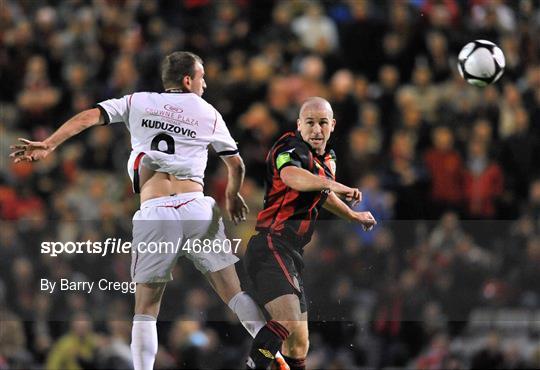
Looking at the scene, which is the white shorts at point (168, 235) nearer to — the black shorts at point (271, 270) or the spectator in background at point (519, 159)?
the black shorts at point (271, 270)

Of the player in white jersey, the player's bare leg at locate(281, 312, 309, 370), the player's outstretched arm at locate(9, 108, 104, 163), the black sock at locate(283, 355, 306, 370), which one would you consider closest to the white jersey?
the player in white jersey

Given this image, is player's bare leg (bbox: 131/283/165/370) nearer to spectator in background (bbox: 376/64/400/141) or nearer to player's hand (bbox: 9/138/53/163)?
player's hand (bbox: 9/138/53/163)

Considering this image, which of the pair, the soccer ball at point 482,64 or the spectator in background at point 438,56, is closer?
the soccer ball at point 482,64

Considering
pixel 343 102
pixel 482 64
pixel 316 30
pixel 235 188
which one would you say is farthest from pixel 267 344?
pixel 316 30

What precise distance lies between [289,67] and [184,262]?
7205 mm

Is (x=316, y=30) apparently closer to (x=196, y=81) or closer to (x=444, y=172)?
(x=444, y=172)

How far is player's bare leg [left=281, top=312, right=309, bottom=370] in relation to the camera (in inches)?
406

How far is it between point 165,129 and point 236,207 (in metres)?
0.92

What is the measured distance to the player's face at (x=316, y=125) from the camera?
34.0ft

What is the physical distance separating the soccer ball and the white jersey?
329 cm

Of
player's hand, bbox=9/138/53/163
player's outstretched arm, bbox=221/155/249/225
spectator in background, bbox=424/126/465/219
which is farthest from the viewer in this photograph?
spectator in background, bbox=424/126/465/219

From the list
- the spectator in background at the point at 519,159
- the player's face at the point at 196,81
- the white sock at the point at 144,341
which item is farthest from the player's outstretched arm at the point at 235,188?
the spectator in background at the point at 519,159

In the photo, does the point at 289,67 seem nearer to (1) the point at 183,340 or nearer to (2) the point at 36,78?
(2) the point at 36,78

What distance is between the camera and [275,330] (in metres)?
9.98
